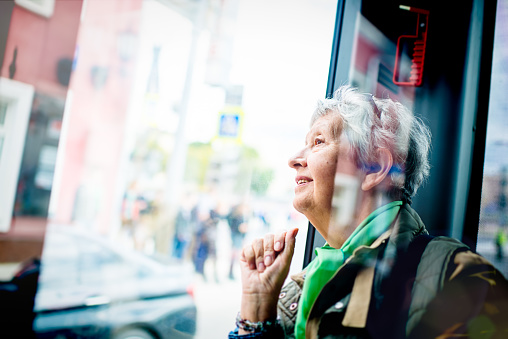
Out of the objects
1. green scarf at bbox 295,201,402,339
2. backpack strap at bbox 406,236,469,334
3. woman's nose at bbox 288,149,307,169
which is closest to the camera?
backpack strap at bbox 406,236,469,334

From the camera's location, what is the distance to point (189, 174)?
168 cm

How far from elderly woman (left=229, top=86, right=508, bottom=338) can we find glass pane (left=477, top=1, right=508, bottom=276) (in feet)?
0.36

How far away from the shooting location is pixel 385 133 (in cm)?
102

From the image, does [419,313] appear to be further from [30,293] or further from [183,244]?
[183,244]

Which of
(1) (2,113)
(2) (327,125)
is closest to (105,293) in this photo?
(1) (2,113)

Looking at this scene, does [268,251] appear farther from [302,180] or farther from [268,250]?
[302,180]

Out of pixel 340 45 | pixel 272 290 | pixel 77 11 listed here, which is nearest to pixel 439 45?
pixel 340 45

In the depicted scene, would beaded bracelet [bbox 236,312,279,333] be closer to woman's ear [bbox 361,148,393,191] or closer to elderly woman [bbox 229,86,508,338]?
elderly woman [bbox 229,86,508,338]

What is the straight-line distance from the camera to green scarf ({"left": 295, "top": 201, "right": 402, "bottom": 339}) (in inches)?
37.4

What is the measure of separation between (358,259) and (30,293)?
83cm

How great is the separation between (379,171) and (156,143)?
3.21ft

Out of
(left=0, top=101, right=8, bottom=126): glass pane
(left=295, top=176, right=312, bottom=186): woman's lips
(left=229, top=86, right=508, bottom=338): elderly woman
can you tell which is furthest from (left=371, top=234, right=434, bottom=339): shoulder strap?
(left=0, top=101, right=8, bottom=126): glass pane

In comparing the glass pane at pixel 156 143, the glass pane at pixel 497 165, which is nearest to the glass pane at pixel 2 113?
the glass pane at pixel 156 143

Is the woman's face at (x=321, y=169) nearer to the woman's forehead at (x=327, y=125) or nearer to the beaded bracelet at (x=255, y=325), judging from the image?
the woman's forehead at (x=327, y=125)
